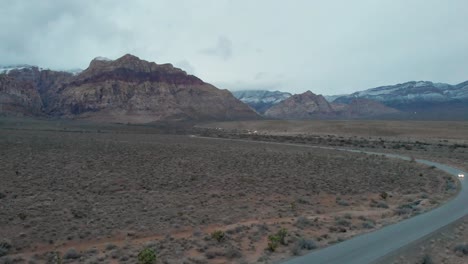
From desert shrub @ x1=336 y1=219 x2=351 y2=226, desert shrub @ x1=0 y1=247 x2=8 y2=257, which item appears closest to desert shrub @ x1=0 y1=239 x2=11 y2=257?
desert shrub @ x1=0 y1=247 x2=8 y2=257

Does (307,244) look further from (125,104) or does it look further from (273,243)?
(125,104)

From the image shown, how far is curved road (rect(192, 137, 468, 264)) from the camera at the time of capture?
42.3ft

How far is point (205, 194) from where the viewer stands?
24000mm

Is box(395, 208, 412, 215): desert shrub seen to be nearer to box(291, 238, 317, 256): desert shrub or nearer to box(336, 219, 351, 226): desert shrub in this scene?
box(336, 219, 351, 226): desert shrub

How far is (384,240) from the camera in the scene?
1495 cm

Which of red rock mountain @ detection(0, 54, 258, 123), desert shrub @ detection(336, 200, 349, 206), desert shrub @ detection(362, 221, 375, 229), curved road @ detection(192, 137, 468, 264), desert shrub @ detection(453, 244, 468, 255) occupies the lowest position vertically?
desert shrub @ detection(336, 200, 349, 206)

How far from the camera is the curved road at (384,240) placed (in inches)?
507

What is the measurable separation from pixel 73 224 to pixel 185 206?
5.67 metres

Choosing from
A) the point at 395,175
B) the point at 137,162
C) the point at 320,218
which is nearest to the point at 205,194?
the point at 320,218

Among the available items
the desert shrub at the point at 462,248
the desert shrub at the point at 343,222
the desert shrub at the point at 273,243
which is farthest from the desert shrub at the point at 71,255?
the desert shrub at the point at 462,248

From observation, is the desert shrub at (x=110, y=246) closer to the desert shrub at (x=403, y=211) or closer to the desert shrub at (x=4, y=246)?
the desert shrub at (x=4, y=246)

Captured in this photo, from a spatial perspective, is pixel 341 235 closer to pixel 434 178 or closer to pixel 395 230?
pixel 395 230

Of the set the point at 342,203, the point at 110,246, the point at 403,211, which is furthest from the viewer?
the point at 342,203

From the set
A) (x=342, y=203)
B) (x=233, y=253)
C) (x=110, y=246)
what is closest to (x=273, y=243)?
(x=233, y=253)
